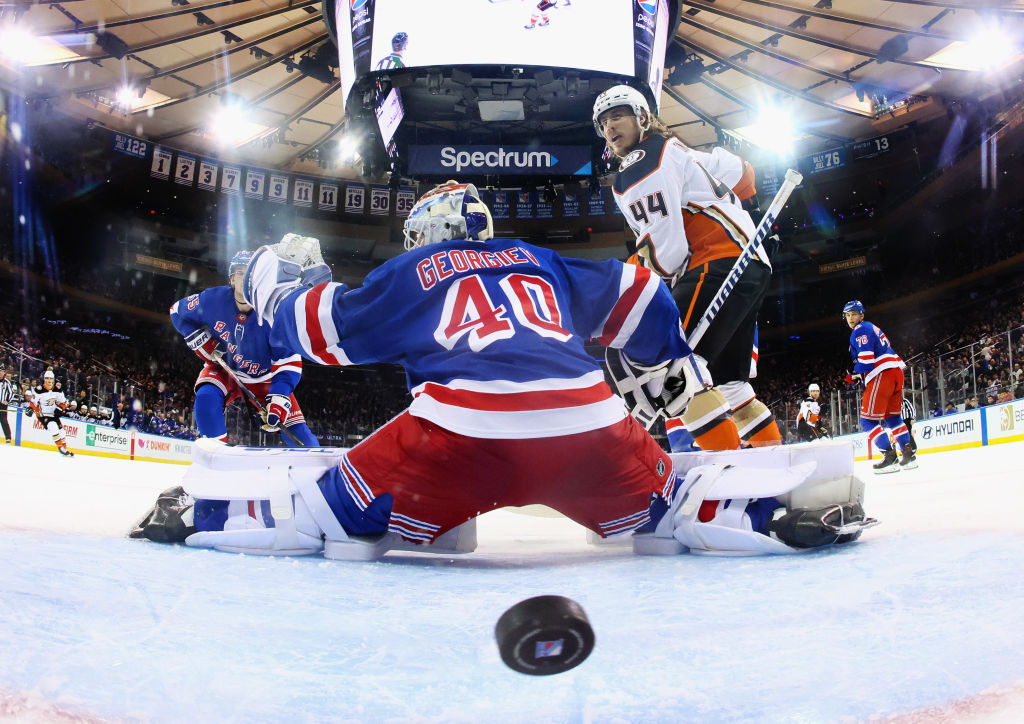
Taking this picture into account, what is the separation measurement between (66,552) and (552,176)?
8.00m

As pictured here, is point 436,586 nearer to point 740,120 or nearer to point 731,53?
point 731,53

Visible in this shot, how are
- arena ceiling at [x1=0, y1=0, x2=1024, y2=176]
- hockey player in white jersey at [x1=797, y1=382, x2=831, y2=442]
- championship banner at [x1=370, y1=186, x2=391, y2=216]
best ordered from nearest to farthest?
arena ceiling at [x1=0, y1=0, x2=1024, y2=176], hockey player in white jersey at [x1=797, y1=382, x2=831, y2=442], championship banner at [x1=370, y1=186, x2=391, y2=216]

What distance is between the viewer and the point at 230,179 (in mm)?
15875

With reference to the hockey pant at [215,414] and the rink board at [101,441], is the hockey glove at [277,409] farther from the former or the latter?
the rink board at [101,441]

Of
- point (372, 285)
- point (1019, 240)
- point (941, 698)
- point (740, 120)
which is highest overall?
point (740, 120)

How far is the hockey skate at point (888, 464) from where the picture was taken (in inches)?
202

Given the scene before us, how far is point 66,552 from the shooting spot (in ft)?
4.50

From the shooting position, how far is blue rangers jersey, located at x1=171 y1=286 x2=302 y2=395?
4.05m

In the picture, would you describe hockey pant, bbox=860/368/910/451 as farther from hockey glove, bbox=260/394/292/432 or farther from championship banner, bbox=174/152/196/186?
championship banner, bbox=174/152/196/186

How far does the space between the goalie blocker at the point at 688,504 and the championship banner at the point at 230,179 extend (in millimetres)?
15833

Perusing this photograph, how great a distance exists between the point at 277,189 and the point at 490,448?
16.4 m

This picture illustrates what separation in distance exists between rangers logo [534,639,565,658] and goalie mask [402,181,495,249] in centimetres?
113

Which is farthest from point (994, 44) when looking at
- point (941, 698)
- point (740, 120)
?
point (941, 698)

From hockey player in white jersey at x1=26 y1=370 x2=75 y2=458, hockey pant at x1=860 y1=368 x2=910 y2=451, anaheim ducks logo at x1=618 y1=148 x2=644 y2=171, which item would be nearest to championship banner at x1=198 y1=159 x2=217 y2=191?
hockey player in white jersey at x1=26 y1=370 x2=75 y2=458
